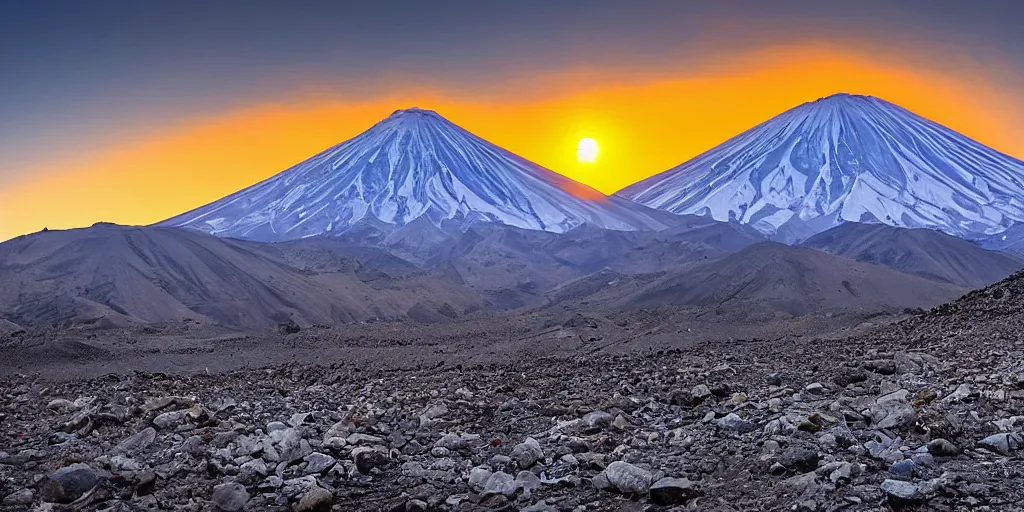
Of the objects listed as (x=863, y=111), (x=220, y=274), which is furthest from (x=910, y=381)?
(x=863, y=111)

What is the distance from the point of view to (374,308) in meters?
45.1

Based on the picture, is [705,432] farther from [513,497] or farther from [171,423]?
[171,423]

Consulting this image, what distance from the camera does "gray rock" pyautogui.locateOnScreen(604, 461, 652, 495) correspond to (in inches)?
261

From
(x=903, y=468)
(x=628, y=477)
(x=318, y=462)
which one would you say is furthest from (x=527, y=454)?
(x=903, y=468)

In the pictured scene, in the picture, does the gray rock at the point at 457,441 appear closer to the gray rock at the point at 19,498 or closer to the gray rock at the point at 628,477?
the gray rock at the point at 628,477

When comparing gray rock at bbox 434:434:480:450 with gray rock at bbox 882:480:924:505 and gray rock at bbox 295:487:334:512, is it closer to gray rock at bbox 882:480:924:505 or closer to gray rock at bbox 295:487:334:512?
gray rock at bbox 295:487:334:512

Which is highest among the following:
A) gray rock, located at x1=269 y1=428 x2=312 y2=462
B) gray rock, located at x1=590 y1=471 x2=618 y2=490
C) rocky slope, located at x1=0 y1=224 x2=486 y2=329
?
rocky slope, located at x1=0 y1=224 x2=486 y2=329

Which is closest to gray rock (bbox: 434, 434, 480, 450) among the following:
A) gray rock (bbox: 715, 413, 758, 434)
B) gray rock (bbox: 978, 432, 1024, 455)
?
gray rock (bbox: 715, 413, 758, 434)

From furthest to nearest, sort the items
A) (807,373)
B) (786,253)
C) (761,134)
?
(761,134)
(786,253)
(807,373)

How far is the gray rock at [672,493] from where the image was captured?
20.8 ft

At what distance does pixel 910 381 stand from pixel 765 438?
2853mm

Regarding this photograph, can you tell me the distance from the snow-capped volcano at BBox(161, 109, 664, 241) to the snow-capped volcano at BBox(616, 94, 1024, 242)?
55.4 feet

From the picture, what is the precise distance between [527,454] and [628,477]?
43.4 inches

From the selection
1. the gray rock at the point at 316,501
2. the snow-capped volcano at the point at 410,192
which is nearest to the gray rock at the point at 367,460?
the gray rock at the point at 316,501
